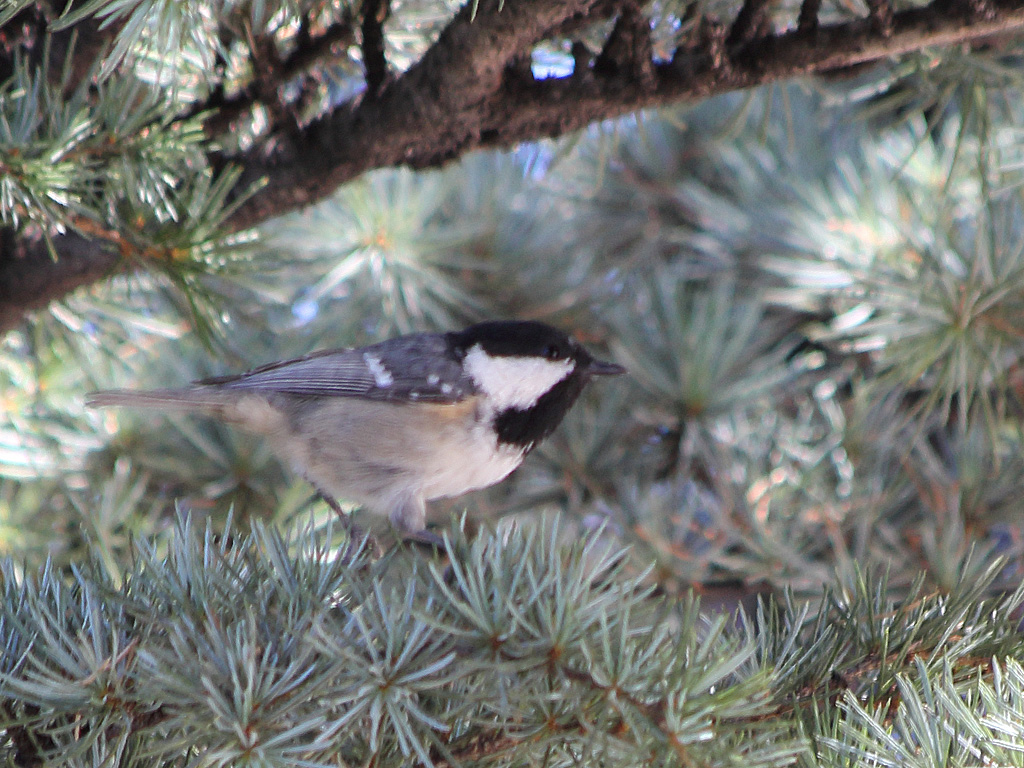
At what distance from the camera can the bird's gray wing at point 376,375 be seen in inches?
47.4

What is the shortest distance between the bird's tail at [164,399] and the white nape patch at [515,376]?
1.14 feet

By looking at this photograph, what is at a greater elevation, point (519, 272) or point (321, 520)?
point (519, 272)

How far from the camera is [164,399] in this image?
115 centimetres

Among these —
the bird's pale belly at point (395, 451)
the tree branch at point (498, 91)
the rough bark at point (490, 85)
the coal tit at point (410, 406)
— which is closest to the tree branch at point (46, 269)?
the rough bark at point (490, 85)

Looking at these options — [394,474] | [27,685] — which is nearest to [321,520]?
[394,474]

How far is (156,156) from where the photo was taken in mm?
805

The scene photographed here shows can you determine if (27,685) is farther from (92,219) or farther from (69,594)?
(92,219)

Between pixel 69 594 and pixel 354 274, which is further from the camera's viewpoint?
pixel 354 274

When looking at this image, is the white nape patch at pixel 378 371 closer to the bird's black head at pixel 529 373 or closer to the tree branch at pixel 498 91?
the bird's black head at pixel 529 373

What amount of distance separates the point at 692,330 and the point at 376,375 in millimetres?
475

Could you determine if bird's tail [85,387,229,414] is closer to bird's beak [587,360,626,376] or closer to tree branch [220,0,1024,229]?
tree branch [220,0,1024,229]

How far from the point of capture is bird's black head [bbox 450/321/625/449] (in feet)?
3.87

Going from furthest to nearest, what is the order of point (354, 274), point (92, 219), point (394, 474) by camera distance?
point (354, 274), point (394, 474), point (92, 219)

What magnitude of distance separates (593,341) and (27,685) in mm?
1072
